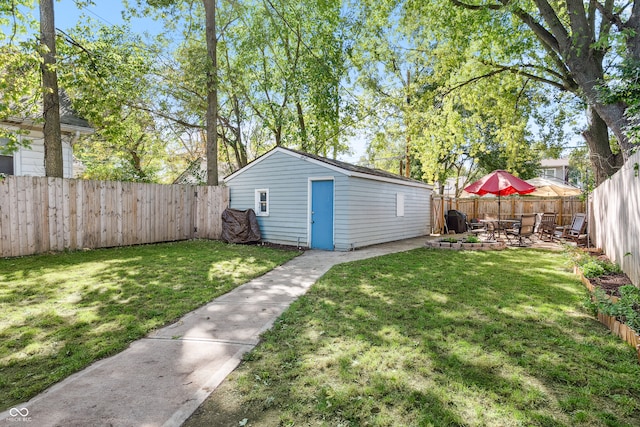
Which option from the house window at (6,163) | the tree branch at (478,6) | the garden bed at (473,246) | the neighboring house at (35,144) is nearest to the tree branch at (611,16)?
the tree branch at (478,6)

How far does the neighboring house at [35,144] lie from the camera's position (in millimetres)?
9508

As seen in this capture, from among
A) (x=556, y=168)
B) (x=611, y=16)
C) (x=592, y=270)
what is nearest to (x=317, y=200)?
(x=592, y=270)

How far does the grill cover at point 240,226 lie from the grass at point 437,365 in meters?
6.33

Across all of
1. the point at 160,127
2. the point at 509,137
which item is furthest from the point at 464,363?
the point at 160,127

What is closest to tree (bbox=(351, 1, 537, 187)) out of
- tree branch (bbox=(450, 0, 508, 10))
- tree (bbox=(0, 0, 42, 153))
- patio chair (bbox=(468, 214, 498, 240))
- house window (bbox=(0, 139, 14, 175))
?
tree branch (bbox=(450, 0, 508, 10))

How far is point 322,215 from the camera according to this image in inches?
396

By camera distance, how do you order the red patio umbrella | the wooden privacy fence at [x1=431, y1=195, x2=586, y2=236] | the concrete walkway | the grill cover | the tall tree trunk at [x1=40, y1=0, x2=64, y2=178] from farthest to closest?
1. the wooden privacy fence at [x1=431, y1=195, x2=586, y2=236]
2. the grill cover
3. the red patio umbrella
4. the tall tree trunk at [x1=40, y1=0, x2=64, y2=178]
5. the concrete walkway

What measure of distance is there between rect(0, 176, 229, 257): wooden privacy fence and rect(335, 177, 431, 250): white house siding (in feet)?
15.7

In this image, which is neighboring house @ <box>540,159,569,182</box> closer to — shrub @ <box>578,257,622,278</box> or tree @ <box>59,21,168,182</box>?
shrub @ <box>578,257,622,278</box>

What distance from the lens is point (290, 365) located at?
2844 mm

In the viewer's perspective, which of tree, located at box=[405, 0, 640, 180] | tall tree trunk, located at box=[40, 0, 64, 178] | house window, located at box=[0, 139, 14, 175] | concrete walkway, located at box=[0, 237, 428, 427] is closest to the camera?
concrete walkway, located at box=[0, 237, 428, 427]

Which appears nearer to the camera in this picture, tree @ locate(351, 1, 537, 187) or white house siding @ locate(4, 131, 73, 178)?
white house siding @ locate(4, 131, 73, 178)

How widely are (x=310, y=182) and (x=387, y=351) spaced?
759 cm

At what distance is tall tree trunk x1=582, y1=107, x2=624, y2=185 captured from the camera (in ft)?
30.5
